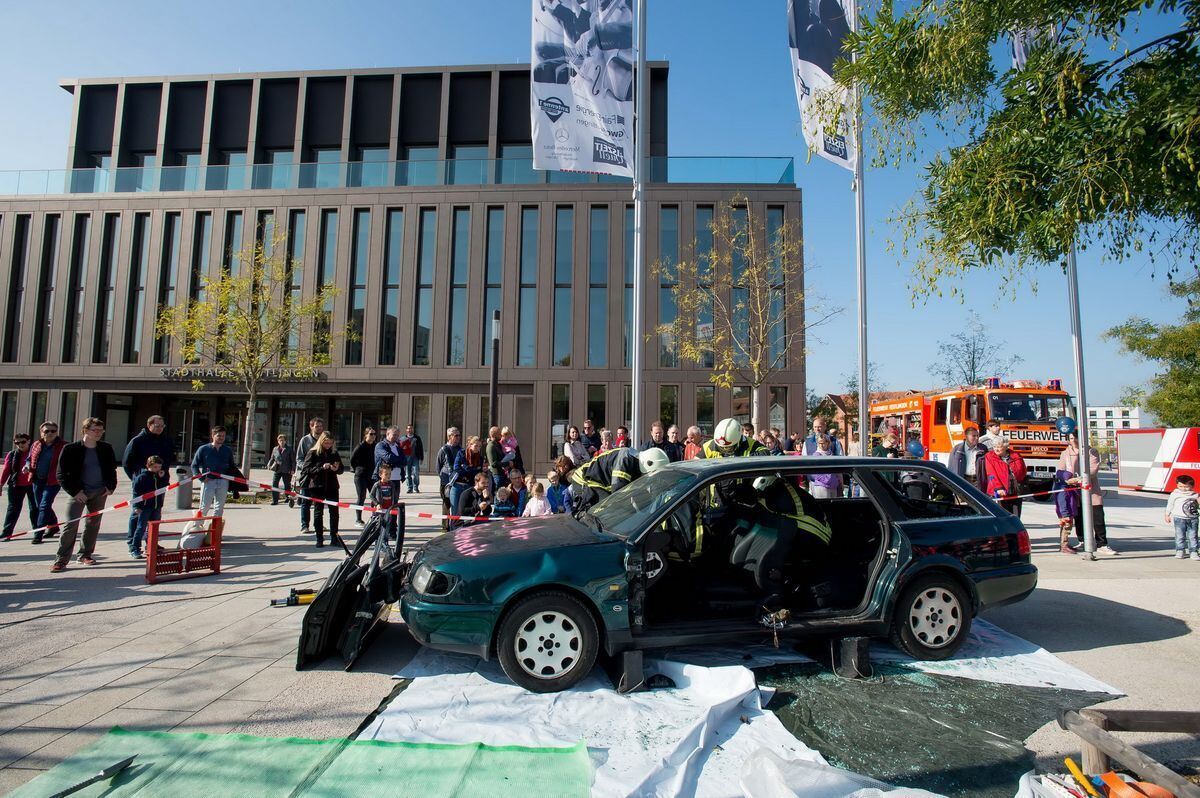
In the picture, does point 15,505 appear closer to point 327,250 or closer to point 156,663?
point 156,663

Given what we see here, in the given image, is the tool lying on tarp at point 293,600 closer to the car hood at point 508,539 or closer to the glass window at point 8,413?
the car hood at point 508,539

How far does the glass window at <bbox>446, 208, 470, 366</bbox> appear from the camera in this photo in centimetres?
2381

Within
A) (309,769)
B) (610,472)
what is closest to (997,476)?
(610,472)

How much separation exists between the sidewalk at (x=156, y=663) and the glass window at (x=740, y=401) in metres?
17.2

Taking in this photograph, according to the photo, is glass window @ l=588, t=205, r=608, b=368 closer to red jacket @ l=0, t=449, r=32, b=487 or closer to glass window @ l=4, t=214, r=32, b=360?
red jacket @ l=0, t=449, r=32, b=487

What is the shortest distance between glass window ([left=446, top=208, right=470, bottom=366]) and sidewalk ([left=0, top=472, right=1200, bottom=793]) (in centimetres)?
1601

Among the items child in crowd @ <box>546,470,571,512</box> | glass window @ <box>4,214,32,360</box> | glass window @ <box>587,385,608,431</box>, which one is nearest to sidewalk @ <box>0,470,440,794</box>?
child in crowd @ <box>546,470,571,512</box>

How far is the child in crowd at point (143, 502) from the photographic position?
7938 millimetres

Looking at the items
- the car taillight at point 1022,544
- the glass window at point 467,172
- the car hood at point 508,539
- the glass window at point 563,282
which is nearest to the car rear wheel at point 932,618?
the car taillight at point 1022,544

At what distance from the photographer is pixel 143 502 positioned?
26.4 ft

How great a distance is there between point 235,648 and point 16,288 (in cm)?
3051

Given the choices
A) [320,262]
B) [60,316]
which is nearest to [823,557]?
[320,262]

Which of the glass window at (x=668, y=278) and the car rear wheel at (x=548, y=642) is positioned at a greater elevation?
the glass window at (x=668, y=278)

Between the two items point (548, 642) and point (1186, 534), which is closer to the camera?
point (548, 642)
